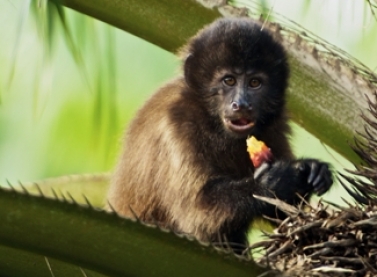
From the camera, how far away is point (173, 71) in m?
5.99

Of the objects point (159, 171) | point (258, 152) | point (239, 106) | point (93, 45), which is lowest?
point (159, 171)

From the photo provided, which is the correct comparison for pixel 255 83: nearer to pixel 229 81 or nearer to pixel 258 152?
pixel 229 81

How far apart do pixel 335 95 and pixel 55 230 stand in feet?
7.97

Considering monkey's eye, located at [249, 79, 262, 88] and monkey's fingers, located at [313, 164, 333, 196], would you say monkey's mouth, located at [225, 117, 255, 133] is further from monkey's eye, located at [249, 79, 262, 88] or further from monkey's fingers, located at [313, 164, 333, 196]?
monkey's fingers, located at [313, 164, 333, 196]

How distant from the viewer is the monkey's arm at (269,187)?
191 inches

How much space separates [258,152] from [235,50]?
0.64 meters

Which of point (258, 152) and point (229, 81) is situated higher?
point (229, 81)

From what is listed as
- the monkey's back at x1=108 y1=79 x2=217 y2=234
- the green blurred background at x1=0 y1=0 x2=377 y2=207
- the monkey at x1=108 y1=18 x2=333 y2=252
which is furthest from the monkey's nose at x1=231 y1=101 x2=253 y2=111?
the green blurred background at x1=0 y1=0 x2=377 y2=207

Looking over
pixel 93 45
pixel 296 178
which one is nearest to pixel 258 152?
pixel 296 178

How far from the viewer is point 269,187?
4.82 metres

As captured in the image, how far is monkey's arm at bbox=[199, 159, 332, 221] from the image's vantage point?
485 centimetres

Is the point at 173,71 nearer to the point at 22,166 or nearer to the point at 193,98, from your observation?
the point at 193,98

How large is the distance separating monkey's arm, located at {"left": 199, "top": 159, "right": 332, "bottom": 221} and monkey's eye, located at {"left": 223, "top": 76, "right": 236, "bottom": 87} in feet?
2.04

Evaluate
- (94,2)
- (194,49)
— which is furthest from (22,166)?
(94,2)
